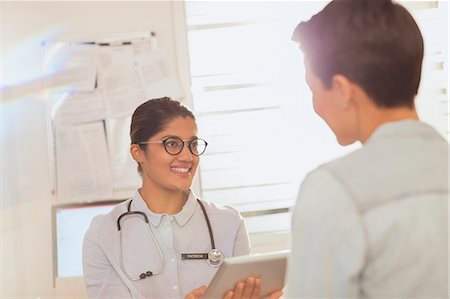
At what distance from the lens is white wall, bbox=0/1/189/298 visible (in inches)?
109

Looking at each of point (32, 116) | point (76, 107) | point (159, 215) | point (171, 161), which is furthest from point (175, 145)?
point (32, 116)

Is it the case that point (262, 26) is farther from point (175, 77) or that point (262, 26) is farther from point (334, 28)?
point (334, 28)

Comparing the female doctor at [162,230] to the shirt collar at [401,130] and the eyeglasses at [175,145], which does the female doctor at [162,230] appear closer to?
the eyeglasses at [175,145]

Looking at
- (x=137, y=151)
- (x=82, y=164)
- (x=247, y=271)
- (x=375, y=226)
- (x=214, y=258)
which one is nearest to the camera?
(x=375, y=226)

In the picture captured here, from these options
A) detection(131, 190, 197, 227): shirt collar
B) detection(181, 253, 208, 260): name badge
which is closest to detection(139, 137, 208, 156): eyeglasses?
detection(131, 190, 197, 227): shirt collar

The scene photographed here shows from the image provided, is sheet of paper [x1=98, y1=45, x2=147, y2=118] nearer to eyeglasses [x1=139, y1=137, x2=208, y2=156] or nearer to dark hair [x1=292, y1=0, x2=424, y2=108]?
eyeglasses [x1=139, y1=137, x2=208, y2=156]

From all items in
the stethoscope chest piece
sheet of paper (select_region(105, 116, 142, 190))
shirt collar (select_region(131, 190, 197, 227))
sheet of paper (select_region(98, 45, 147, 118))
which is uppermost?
sheet of paper (select_region(98, 45, 147, 118))

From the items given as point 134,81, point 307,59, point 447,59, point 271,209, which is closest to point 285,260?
point 307,59

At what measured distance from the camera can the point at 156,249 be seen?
6.08 feet

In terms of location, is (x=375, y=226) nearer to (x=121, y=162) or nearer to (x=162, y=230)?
(x=162, y=230)

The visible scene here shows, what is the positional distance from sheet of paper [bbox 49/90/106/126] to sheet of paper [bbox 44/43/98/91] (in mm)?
53

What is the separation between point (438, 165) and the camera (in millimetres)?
849

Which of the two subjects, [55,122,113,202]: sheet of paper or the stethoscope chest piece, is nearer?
the stethoscope chest piece

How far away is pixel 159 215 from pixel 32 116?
1.19 metres
